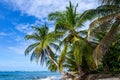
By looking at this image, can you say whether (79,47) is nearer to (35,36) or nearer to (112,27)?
(112,27)

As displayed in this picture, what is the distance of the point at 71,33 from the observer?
2206 cm

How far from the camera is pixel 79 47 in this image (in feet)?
67.8

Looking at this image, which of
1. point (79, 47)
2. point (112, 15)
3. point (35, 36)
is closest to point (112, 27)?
point (112, 15)

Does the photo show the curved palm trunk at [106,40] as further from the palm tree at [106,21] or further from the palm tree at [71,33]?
the palm tree at [71,33]

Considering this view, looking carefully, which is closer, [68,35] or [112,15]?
[112,15]

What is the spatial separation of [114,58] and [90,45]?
3.99 metres

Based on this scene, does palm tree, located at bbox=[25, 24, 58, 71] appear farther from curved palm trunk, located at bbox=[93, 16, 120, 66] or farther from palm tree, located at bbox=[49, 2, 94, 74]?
curved palm trunk, located at bbox=[93, 16, 120, 66]

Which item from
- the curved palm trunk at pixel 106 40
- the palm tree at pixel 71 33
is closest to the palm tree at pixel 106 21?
the curved palm trunk at pixel 106 40

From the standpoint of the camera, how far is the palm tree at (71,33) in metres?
20.8

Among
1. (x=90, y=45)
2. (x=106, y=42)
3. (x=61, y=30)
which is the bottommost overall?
(x=106, y=42)

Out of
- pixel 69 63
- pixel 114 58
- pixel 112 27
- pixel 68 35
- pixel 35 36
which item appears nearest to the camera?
pixel 112 27

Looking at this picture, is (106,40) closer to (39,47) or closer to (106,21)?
(106,21)

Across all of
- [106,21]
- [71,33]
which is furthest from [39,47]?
[106,21]

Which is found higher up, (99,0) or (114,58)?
(99,0)
